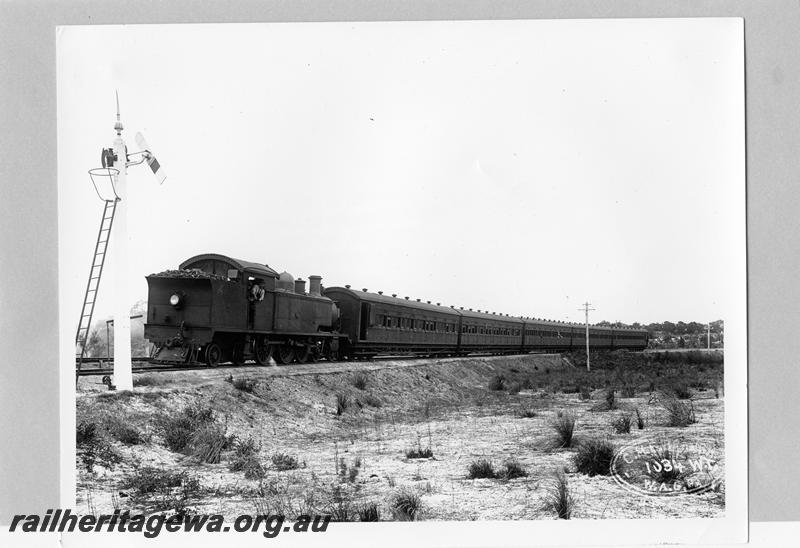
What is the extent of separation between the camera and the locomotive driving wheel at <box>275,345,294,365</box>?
10.8m

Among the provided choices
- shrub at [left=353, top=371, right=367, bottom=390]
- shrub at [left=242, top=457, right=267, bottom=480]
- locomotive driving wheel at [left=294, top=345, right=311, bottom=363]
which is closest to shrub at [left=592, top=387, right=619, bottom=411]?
shrub at [left=353, top=371, right=367, bottom=390]

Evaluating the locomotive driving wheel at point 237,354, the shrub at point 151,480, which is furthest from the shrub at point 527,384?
the shrub at point 151,480

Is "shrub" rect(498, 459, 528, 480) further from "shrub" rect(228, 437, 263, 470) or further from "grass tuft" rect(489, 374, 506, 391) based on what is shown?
"shrub" rect(228, 437, 263, 470)

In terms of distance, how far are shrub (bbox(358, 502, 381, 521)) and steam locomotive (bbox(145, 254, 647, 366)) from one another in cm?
326

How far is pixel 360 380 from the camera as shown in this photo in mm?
10039

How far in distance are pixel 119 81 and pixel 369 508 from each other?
23.5 feet

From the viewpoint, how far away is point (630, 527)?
8516mm

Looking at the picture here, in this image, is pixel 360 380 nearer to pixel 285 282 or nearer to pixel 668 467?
pixel 285 282

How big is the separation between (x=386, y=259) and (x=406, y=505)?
3648 mm

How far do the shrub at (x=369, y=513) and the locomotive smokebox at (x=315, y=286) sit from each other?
3659 mm

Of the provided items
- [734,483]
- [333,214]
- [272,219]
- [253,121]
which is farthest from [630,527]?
[253,121]

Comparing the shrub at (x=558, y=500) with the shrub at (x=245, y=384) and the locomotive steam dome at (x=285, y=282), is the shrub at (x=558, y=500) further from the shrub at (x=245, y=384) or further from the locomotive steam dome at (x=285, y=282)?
the locomotive steam dome at (x=285, y=282)

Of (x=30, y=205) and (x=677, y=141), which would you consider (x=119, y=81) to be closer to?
(x=30, y=205)

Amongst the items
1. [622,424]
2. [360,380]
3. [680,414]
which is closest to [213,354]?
[360,380]
